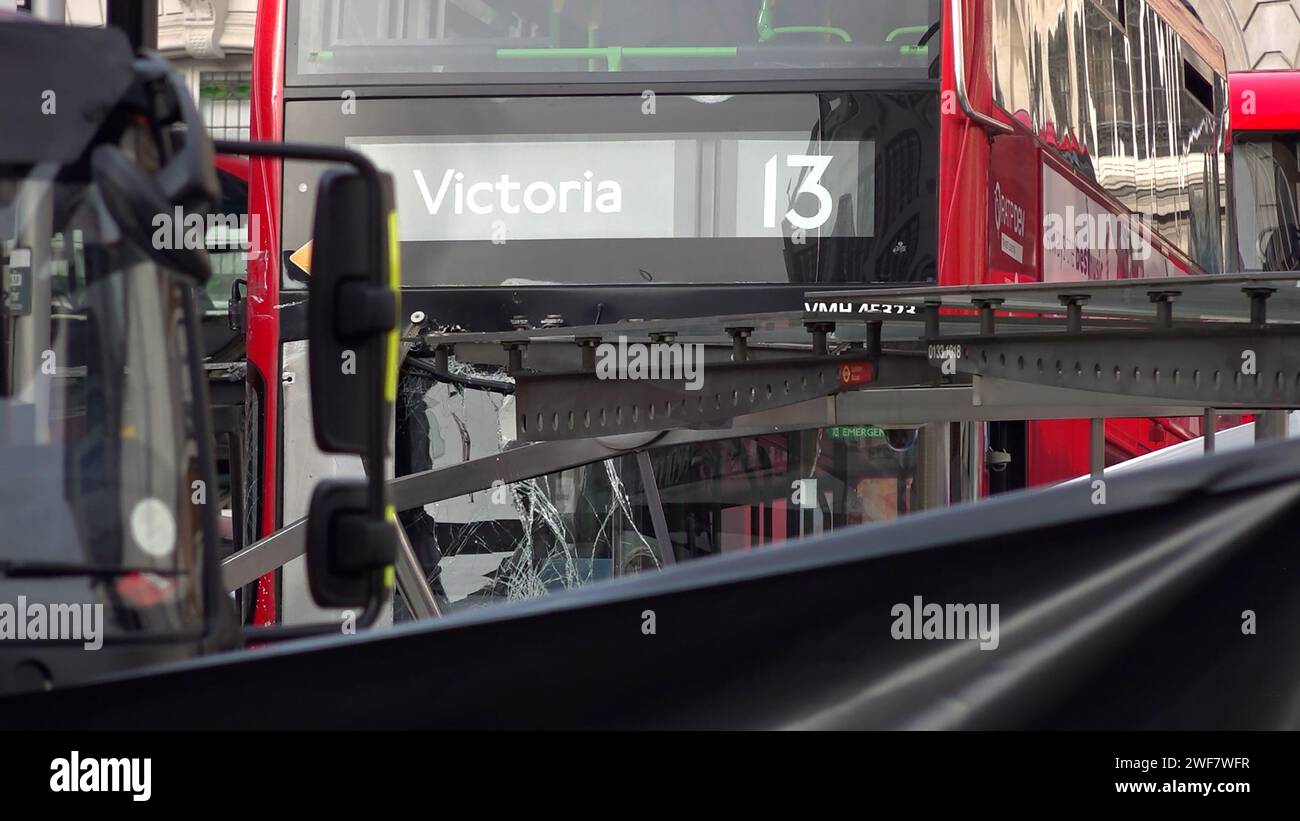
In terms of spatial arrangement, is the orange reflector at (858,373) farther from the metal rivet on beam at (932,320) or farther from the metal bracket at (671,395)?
the metal rivet on beam at (932,320)

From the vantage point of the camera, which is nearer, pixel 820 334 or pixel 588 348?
pixel 820 334

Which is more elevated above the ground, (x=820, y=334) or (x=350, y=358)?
(x=820, y=334)

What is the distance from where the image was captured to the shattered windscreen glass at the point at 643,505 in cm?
622

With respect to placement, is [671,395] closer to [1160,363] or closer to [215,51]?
[1160,363]

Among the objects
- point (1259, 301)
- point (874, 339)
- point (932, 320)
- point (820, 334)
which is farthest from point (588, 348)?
point (1259, 301)

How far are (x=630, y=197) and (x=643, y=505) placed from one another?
112 cm

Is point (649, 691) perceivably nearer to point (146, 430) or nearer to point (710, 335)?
point (146, 430)

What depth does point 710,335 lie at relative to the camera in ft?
16.5

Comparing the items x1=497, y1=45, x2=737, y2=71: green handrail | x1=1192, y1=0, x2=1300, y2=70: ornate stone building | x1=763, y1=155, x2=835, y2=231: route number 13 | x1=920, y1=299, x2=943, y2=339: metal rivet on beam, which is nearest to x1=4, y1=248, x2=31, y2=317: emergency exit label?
x1=920, y1=299, x2=943, y2=339: metal rivet on beam

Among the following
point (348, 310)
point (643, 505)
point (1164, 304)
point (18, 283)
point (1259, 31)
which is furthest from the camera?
point (1259, 31)

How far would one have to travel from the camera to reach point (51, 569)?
2.28 metres

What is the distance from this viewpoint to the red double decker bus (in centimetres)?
609
